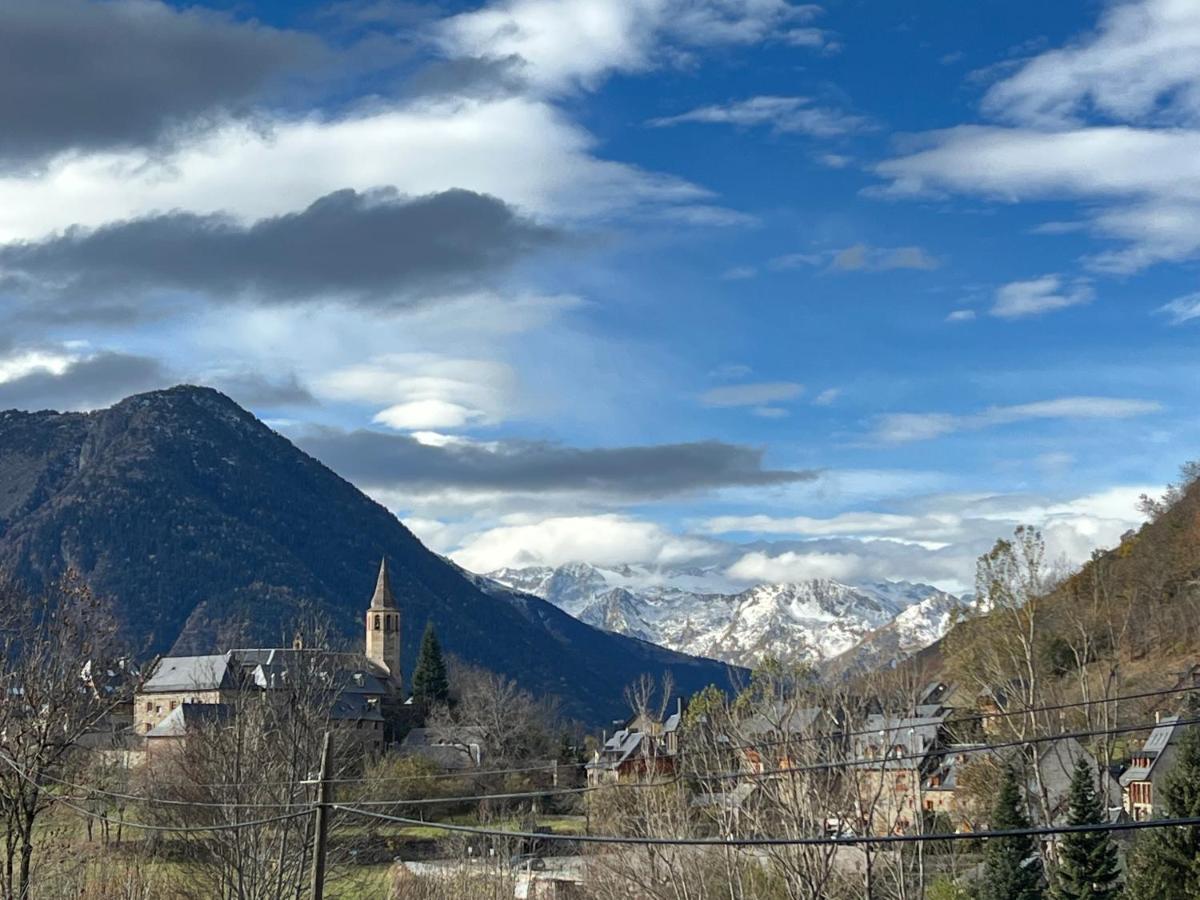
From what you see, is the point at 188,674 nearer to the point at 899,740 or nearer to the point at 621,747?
the point at 621,747

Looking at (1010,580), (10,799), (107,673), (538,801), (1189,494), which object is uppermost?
(1189,494)

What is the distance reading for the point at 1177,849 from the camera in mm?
38969

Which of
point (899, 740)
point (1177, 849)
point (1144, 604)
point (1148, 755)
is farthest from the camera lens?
point (1144, 604)

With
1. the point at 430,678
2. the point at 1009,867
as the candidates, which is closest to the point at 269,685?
the point at 1009,867

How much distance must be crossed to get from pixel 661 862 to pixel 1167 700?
4951 centimetres

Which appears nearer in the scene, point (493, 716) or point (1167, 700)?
point (1167, 700)

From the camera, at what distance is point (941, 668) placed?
167 metres

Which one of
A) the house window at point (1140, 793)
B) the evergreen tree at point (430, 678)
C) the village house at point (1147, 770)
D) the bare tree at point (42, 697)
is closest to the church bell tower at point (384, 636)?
the evergreen tree at point (430, 678)

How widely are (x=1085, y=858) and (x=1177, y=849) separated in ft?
11.6

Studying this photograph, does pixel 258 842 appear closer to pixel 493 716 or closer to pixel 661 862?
pixel 661 862

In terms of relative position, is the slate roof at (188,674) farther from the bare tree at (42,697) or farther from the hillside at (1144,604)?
the bare tree at (42,697)

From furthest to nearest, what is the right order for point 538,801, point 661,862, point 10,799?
point 538,801
point 661,862
point 10,799

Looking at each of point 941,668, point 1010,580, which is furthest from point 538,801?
point 941,668

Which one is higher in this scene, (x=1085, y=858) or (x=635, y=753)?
(x=1085, y=858)
